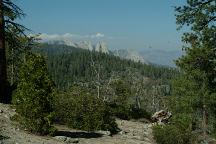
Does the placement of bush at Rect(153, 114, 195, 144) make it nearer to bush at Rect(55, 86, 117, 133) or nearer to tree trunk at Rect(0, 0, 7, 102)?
bush at Rect(55, 86, 117, 133)

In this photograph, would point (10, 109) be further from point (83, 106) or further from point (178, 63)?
point (178, 63)

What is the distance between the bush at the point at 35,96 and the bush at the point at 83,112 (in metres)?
5.82

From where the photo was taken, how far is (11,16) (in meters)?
26.4

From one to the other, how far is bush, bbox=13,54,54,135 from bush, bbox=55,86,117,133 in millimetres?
5817

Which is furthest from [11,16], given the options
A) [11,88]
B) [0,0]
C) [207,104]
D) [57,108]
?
[207,104]

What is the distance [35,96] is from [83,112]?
7.36 meters

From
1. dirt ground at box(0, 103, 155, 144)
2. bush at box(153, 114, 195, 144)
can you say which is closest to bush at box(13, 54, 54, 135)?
dirt ground at box(0, 103, 155, 144)

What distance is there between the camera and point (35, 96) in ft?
64.0

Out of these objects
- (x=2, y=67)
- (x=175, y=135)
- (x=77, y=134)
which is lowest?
(x=175, y=135)

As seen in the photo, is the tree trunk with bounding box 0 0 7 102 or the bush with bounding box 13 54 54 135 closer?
the bush with bounding box 13 54 54 135

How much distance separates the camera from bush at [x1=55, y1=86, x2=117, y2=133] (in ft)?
84.7

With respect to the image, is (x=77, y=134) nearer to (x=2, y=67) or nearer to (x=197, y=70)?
(x=2, y=67)

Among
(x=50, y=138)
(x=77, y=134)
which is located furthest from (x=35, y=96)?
(x=77, y=134)

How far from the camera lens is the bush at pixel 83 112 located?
2583 centimetres
